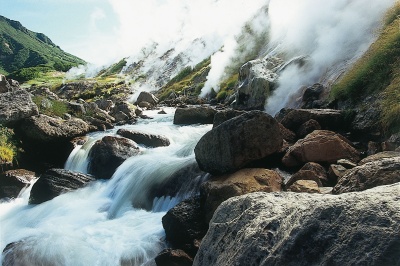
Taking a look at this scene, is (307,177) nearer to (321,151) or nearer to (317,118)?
(321,151)

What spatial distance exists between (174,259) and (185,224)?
1.23 m

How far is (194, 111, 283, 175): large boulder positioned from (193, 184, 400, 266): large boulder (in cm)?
619

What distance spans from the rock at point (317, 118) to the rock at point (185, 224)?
6.40 m

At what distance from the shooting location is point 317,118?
14.4 m

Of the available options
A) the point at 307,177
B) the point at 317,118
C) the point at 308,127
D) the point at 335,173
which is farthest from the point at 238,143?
the point at 317,118

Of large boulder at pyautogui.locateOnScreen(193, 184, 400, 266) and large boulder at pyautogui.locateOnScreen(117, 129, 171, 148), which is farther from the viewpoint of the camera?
large boulder at pyautogui.locateOnScreen(117, 129, 171, 148)

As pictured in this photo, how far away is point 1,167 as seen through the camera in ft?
59.8

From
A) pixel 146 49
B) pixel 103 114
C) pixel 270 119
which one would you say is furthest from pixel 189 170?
pixel 146 49

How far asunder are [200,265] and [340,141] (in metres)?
7.52

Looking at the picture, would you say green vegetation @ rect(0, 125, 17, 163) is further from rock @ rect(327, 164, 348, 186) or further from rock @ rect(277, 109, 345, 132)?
rock @ rect(327, 164, 348, 186)

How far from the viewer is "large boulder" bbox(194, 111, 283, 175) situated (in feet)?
36.9

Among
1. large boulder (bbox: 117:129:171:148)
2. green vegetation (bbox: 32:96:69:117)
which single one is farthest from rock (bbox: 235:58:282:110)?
green vegetation (bbox: 32:96:69:117)

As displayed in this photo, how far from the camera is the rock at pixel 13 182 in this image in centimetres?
1705

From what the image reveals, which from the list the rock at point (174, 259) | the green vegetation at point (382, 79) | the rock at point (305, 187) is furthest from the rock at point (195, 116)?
the rock at point (174, 259)
